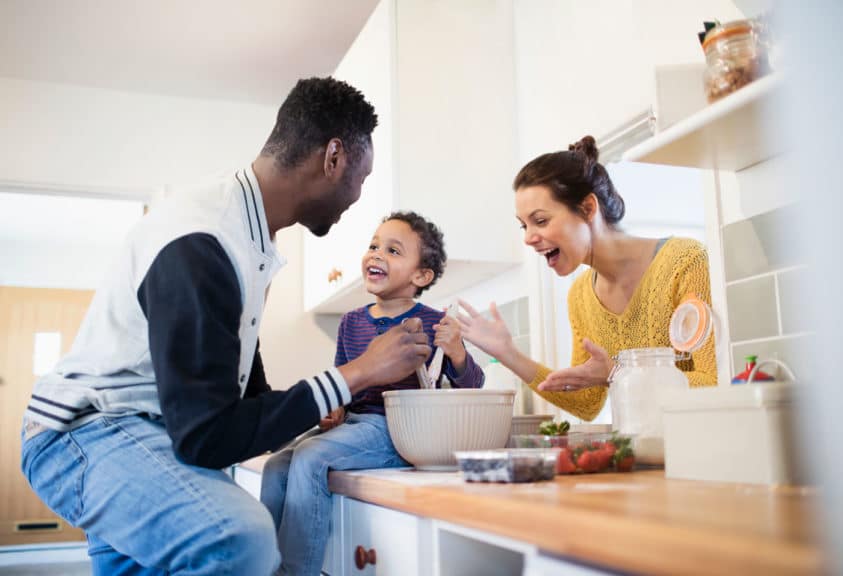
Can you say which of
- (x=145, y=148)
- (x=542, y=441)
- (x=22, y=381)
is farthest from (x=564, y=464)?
(x=22, y=381)

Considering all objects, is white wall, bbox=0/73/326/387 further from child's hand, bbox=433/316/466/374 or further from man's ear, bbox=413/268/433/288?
child's hand, bbox=433/316/466/374

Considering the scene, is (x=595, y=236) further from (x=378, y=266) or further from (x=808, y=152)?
(x=808, y=152)

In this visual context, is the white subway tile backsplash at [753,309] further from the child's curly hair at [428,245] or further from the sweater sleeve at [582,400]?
the child's curly hair at [428,245]

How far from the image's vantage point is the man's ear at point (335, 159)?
1434 millimetres

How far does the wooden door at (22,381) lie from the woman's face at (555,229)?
5.58 m

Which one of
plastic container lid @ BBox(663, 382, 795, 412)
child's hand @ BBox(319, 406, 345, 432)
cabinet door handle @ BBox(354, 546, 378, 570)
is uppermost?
plastic container lid @ BBox(663, 382, 795, 412)

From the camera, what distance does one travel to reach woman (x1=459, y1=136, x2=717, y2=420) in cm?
166

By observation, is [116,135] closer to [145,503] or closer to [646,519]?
[145,503]

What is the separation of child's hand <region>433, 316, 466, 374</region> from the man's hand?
0.83ft

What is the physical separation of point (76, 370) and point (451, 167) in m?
1.60

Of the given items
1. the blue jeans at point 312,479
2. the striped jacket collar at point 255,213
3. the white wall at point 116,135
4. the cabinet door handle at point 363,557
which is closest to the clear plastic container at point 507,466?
the cabinet door handle at point 363,557

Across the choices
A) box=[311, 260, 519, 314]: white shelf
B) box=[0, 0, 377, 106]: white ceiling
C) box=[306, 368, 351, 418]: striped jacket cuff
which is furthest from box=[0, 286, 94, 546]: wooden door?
box=[306, 368, 351, 418]: striped jacket cuff

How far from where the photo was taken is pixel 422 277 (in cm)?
→ 195

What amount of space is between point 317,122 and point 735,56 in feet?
2.40
